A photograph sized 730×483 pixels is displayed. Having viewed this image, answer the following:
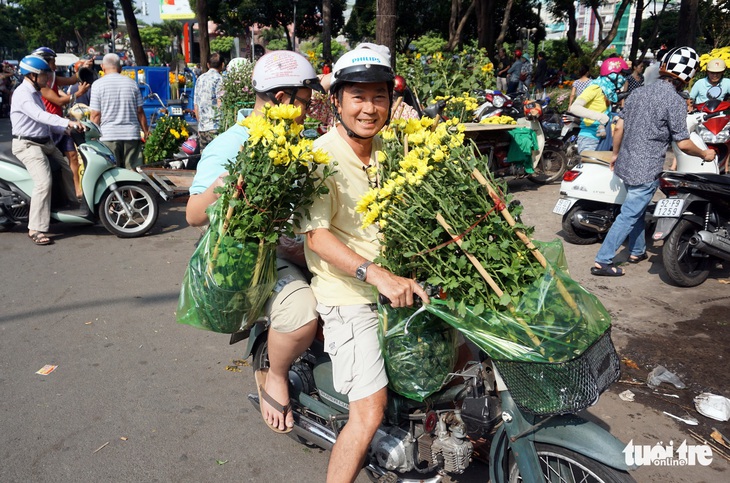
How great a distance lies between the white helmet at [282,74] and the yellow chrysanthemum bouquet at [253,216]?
794mm

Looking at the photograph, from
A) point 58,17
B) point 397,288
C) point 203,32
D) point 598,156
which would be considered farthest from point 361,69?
point 58,17

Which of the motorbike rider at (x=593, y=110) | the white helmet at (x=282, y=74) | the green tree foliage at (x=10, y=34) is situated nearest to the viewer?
the white helmet at (x=282, y=74)

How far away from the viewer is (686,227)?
547 centimetres

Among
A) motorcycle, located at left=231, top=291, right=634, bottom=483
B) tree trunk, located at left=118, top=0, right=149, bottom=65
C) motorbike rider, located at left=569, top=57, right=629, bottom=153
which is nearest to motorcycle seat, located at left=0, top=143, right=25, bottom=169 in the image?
motorcycle, located at left=231, top=291, right=634, bottom=483

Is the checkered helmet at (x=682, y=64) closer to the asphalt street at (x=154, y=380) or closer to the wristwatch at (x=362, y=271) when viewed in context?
the asphalt street at (x=154, y=380)

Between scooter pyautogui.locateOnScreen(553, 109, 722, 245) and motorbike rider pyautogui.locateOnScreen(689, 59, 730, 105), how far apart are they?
3175 millimetres

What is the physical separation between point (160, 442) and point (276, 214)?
1685 mm

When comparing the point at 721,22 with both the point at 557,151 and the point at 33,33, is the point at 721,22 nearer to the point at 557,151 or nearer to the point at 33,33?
the point at 557,151

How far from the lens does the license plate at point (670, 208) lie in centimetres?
538

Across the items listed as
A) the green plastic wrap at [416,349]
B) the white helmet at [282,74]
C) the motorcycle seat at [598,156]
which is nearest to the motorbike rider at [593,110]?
the motorcycle seat at [598,156]

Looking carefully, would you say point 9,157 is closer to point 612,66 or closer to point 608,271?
point 608,271

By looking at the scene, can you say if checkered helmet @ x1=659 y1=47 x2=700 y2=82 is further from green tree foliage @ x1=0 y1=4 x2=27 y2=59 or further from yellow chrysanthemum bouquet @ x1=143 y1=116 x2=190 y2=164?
green tree foliage @ x1=0 y1=4 x2=27 y2=59

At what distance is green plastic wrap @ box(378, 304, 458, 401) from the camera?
2.46 metres

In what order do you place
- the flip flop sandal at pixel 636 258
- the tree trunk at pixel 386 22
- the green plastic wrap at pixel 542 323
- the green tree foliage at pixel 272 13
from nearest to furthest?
the green plastic wrap at pixel 542 323, the flip flop sandal at pixel 636 258, the tree trunk at pixel 386 22, the green tree foliage at pixel 272 13
